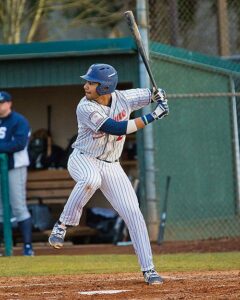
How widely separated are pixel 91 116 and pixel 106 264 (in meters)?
2.58

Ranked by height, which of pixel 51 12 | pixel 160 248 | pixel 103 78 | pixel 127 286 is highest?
pixel 51 12

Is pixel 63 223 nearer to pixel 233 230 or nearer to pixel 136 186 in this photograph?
pixel 136 186

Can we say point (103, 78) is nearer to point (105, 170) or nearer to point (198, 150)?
point (105, 170)

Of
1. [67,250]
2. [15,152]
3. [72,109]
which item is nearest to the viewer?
[15,152]

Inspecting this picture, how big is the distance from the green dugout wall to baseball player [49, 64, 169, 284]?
15.8ft

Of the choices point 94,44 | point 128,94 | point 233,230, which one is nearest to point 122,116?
point 128,94

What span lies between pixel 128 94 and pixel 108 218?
5.88 m

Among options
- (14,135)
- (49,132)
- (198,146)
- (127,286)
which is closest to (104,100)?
(127,286)

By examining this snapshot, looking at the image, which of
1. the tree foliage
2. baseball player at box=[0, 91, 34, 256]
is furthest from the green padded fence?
the tree foliage

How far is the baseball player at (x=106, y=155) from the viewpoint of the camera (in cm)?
706

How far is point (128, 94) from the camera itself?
7309 mm

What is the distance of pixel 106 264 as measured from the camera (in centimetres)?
925

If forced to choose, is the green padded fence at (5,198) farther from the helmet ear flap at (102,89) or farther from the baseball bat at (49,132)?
the helmet ear flap at (102,89)

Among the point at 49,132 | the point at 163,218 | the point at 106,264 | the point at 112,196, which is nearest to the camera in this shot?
→ the point at 112,196
